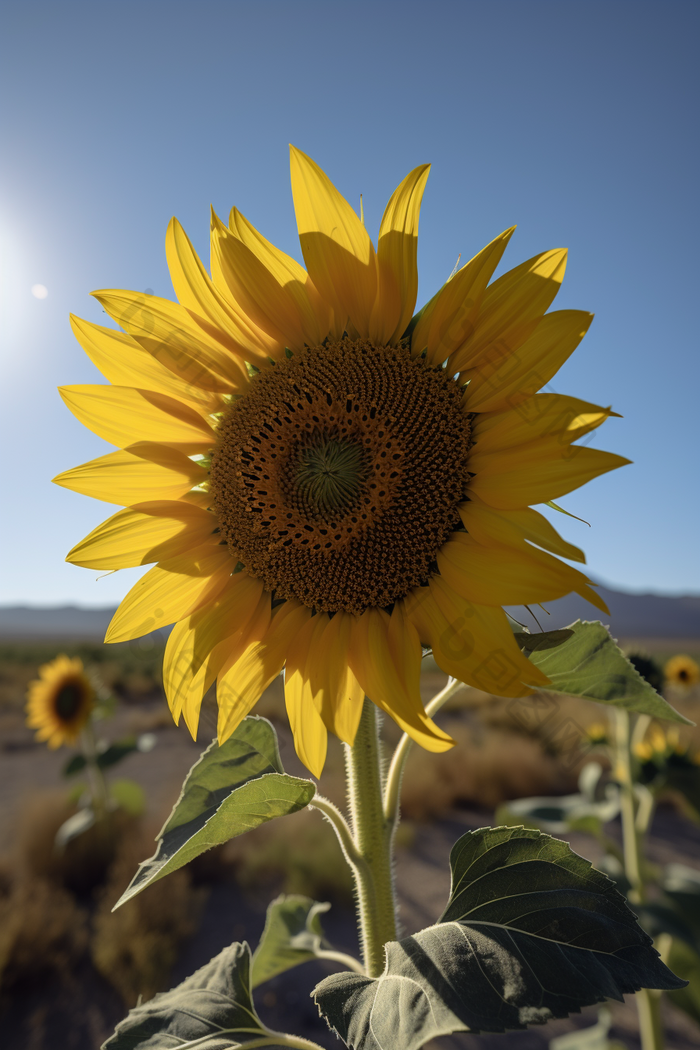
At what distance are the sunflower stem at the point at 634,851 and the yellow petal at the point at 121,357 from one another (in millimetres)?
2581

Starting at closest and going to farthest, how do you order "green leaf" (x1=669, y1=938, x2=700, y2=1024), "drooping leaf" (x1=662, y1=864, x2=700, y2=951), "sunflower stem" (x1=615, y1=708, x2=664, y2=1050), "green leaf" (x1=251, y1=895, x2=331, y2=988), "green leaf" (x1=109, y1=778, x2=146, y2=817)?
"green leaf" (x1=251, y1=895, x2=331, y2=988) < "sunflower stem" (x1=615, y1=708, x2=664, y2=1050) < "drooping leaf" (x1=662, y1=864, x2=700, y2=951) < "green leaf" (x1=669, y1=938, x2=700, y2=1024) < "green leaf" (x1=109, y1=778, x2=146, y2=817)

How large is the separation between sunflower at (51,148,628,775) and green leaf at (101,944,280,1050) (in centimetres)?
52

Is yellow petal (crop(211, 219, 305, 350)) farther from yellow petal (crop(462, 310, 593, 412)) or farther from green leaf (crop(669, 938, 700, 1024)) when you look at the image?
green leaf (crop(669, 938, 700, 1024))

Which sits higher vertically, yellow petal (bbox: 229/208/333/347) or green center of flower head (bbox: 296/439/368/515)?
yellow petal (bbox: 229/208/333/347)

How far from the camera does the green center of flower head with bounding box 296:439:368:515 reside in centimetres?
106

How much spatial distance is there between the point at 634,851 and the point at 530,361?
3206 mm

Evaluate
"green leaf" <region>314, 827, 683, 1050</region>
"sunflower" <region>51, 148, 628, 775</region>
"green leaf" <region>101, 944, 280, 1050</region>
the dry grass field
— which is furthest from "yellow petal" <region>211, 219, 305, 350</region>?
"green leaf" <region>101, 944, 280, 1050</region>

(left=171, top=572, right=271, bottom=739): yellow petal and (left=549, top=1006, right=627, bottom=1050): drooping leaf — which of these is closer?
(left=171, top=572, right=271, bottom=739): yellow petal

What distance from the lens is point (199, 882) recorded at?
259 inches

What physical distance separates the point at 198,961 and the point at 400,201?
6.20 m

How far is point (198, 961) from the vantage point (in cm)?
511

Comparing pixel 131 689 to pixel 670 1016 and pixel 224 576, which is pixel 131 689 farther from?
pixel 224 576

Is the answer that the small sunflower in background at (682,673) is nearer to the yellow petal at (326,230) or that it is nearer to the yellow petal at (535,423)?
the yellow petal at (535,423)

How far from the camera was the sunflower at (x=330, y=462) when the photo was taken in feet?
2.84
